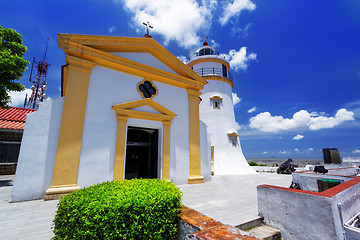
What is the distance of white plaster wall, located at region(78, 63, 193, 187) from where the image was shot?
6716mm

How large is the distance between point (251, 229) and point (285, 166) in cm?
1440

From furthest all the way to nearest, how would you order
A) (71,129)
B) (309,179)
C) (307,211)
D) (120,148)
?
(120,148), (309,179), (71,129), (307,211)

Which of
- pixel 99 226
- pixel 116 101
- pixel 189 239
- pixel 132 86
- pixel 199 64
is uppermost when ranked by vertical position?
pixel 199 64

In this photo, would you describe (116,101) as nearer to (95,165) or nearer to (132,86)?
(132,86)

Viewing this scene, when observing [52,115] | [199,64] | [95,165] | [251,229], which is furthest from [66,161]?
[199,64]

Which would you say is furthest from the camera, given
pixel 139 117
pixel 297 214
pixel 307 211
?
pixel 139 117

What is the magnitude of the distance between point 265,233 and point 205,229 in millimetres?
2255

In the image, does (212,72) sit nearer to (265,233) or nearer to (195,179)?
(195,179)

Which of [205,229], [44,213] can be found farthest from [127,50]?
[205,229]

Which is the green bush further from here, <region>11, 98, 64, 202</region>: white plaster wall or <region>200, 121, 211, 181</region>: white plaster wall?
<region>200, 121, 211, 181</region>: white plaster wall

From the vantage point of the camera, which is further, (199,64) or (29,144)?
(199,64)

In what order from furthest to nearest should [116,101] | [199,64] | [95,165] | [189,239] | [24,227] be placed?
[199,64] < [116,101] < [95,165] < [24,227] < [189,239]

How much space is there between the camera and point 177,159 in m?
8.92

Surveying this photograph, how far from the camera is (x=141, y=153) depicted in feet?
30.1
